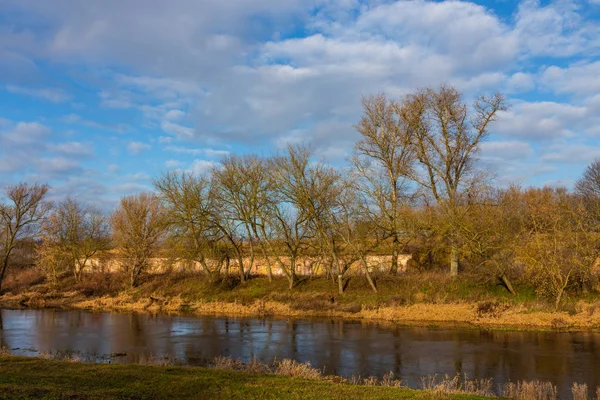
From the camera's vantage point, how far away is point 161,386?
11.3 m

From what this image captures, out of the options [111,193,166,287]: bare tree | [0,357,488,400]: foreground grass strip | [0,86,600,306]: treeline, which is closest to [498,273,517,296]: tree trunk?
[0,86,600,306]: treeline

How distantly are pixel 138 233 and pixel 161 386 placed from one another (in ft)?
118

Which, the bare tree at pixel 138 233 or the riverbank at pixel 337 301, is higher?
the bare tree at pixel 138 233

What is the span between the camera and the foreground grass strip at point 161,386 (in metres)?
10.3

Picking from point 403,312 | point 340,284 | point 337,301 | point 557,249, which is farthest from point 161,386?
point 340,284

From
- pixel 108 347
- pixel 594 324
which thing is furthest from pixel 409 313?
pixel 108 347

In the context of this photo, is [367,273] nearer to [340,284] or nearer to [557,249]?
[340,284]

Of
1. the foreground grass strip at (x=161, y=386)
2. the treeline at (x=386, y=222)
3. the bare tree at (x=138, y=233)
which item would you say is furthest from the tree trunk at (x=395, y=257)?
the foreground grass strip at (x=161, y=386)

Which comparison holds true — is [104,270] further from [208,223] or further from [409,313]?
[409,313]

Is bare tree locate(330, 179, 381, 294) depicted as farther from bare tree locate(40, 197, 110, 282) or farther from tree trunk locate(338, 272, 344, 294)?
bare tree locate(40, 197, 110, 282)

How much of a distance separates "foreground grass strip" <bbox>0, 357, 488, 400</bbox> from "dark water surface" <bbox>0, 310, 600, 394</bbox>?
14.7 feet

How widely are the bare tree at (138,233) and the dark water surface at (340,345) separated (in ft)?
44.6

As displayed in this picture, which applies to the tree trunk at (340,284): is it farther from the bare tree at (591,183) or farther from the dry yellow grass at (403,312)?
the bare tree at (591,183)

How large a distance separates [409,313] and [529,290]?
24.8ft
